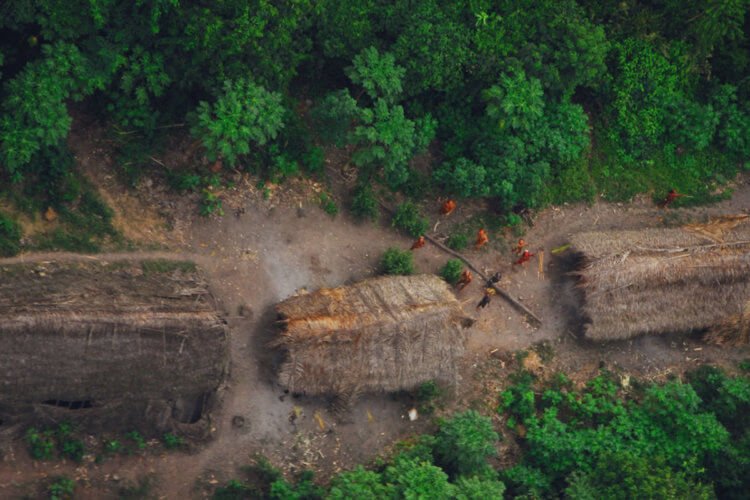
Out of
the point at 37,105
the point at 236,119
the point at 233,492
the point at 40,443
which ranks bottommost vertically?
the point at 233,492

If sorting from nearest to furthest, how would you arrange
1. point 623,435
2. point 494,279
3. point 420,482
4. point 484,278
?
point 420,482, point 623,435, point 494,279, point 484,278

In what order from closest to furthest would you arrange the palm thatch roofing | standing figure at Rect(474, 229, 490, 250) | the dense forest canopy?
1. the dense forest canopy
2. the palm thatch roofing
3. standing figure at Rect(474, 229, 490, 250)

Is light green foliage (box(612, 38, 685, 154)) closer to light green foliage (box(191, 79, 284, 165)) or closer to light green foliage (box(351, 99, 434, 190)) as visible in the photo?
light green foliage (box(351, 99, 434, 190))

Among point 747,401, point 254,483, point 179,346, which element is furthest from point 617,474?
point 179,346

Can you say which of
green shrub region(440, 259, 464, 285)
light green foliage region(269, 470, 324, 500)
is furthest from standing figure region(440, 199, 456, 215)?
light green foliage region(269, 470, 324, 500)

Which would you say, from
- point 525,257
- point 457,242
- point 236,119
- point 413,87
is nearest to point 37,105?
point 236,119

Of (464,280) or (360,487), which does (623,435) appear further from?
(360,487)

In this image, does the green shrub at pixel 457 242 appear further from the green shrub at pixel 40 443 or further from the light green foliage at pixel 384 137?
the green shrub at pixel 40 443
